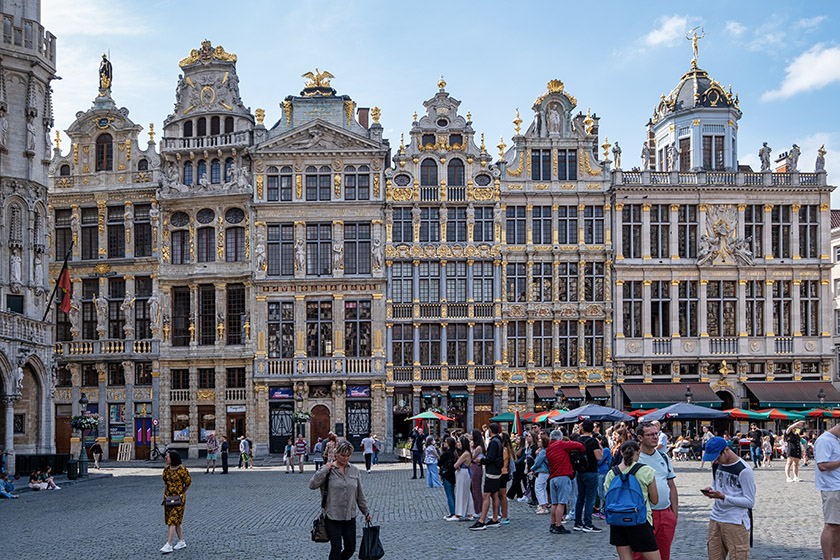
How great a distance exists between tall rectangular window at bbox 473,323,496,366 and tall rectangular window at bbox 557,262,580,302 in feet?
12.1

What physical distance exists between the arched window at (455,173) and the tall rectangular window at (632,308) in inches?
362

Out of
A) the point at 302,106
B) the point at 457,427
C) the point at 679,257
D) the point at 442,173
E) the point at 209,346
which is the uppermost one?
the point at 302,106

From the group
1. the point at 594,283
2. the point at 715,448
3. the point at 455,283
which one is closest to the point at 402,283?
the point at 455,283

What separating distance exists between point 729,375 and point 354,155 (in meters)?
20.5

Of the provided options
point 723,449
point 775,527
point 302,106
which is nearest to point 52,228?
point 302,106

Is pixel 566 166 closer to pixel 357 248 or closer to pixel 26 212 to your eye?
pixel 357 248

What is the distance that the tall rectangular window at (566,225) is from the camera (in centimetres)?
5003

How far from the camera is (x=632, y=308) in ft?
164

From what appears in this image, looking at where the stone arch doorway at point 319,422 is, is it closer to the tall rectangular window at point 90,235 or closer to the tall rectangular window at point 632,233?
the tall rectangular window at point 90,235

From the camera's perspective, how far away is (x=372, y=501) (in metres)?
24.8

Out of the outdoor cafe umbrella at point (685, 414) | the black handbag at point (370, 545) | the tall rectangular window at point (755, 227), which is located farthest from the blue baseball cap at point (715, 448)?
the tall rectangular window at point (755, 227)

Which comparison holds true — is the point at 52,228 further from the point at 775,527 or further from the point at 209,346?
the point at 775,527

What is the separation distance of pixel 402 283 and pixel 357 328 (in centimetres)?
296

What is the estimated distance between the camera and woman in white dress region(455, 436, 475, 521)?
19.5 m
